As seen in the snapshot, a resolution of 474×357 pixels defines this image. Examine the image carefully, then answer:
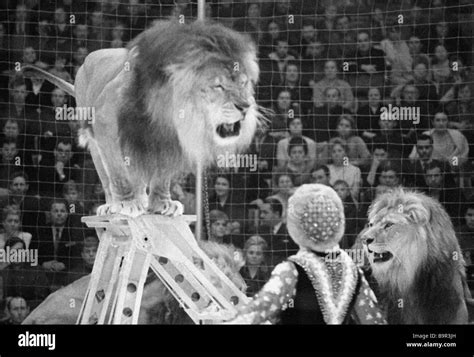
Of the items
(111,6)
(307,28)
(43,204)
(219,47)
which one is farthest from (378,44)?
(43,204)

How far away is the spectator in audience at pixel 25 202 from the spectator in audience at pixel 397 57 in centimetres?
154

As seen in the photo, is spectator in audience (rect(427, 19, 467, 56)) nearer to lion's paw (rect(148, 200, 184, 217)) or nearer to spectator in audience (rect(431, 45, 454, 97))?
spectator in audience (rect(431, 45, 454, 97))

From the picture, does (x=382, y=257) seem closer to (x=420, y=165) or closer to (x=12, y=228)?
(x=420, y=165)

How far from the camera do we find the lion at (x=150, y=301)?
227 inches

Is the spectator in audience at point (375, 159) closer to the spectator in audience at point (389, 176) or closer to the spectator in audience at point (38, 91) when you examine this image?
the spectator in audience at point (389, 176)

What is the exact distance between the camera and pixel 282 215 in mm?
5766

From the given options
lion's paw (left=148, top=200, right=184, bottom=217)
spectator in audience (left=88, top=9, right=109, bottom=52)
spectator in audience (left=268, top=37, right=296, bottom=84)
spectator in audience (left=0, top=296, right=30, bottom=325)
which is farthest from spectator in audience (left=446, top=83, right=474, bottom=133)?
spectator in audience (left=0, top=296, right=30, bottom=325)

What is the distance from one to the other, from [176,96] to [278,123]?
444mm

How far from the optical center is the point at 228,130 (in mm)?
5715

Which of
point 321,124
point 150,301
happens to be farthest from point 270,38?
point 150,301

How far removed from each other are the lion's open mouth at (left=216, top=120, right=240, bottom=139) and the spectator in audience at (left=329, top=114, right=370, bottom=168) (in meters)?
0.40

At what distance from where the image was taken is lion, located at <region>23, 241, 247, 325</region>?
577cm

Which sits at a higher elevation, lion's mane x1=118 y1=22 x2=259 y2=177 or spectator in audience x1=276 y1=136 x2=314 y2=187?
lion's mane x1=118 y1=22 x2=259 y2=177

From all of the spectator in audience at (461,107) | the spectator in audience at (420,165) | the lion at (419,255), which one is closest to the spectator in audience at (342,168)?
the lion at (419,255)
